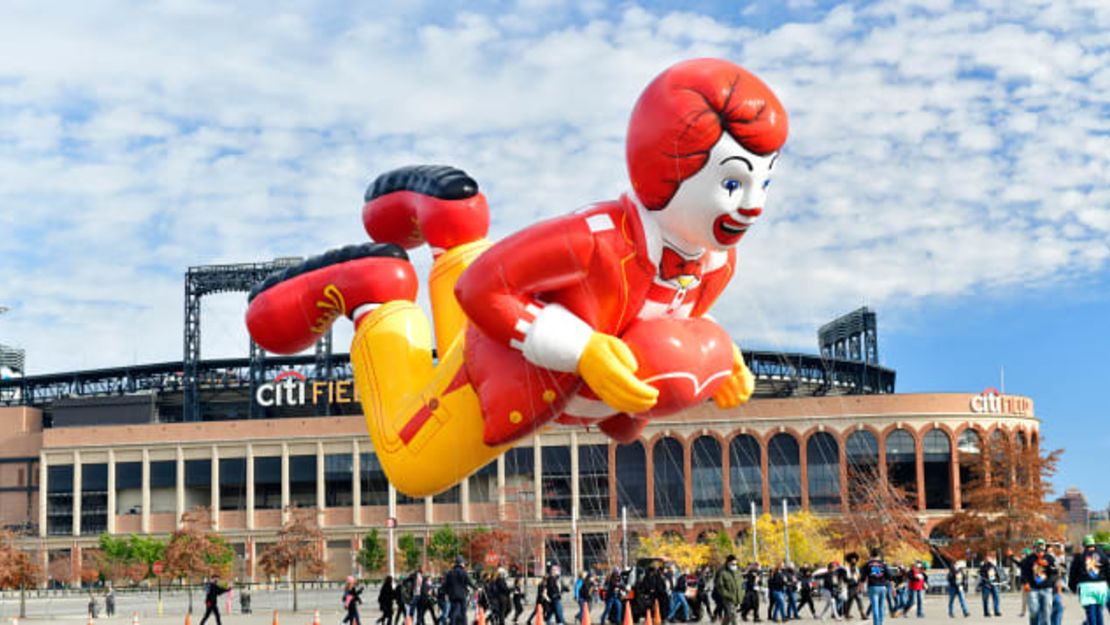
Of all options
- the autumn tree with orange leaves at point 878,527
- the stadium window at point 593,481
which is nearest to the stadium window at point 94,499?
the stadium window at point 593,481

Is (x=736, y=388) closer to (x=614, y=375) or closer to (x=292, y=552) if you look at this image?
(x=614, y=375)

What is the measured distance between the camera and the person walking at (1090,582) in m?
15.3

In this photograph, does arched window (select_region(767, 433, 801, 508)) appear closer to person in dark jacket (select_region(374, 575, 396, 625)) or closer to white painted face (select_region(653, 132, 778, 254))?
person in dark jacket (select_region(374, 575, 396, 625))

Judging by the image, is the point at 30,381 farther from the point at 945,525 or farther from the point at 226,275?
the point at 945,525

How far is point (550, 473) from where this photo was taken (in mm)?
68625

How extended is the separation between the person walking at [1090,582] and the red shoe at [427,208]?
27.8ft

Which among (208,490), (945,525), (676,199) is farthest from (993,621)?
(208,490)

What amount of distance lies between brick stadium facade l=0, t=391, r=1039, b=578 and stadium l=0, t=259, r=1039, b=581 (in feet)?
0.30

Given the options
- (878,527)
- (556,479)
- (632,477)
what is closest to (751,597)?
(878,527)

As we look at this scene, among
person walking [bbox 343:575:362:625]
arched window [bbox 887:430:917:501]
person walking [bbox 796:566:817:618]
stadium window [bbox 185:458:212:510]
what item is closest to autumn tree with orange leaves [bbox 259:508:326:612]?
person walking [bbox 343:575:362:625]

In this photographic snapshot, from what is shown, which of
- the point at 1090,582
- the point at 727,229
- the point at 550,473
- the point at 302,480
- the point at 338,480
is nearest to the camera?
the point at 727,229

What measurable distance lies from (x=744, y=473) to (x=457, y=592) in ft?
167

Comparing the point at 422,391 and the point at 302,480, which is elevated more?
the point at 422,391

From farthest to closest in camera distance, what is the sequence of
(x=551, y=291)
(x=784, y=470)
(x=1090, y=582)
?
1. (x=784, y=470)
2. (x=1090, y=582)
3. (x=551, y=291)
